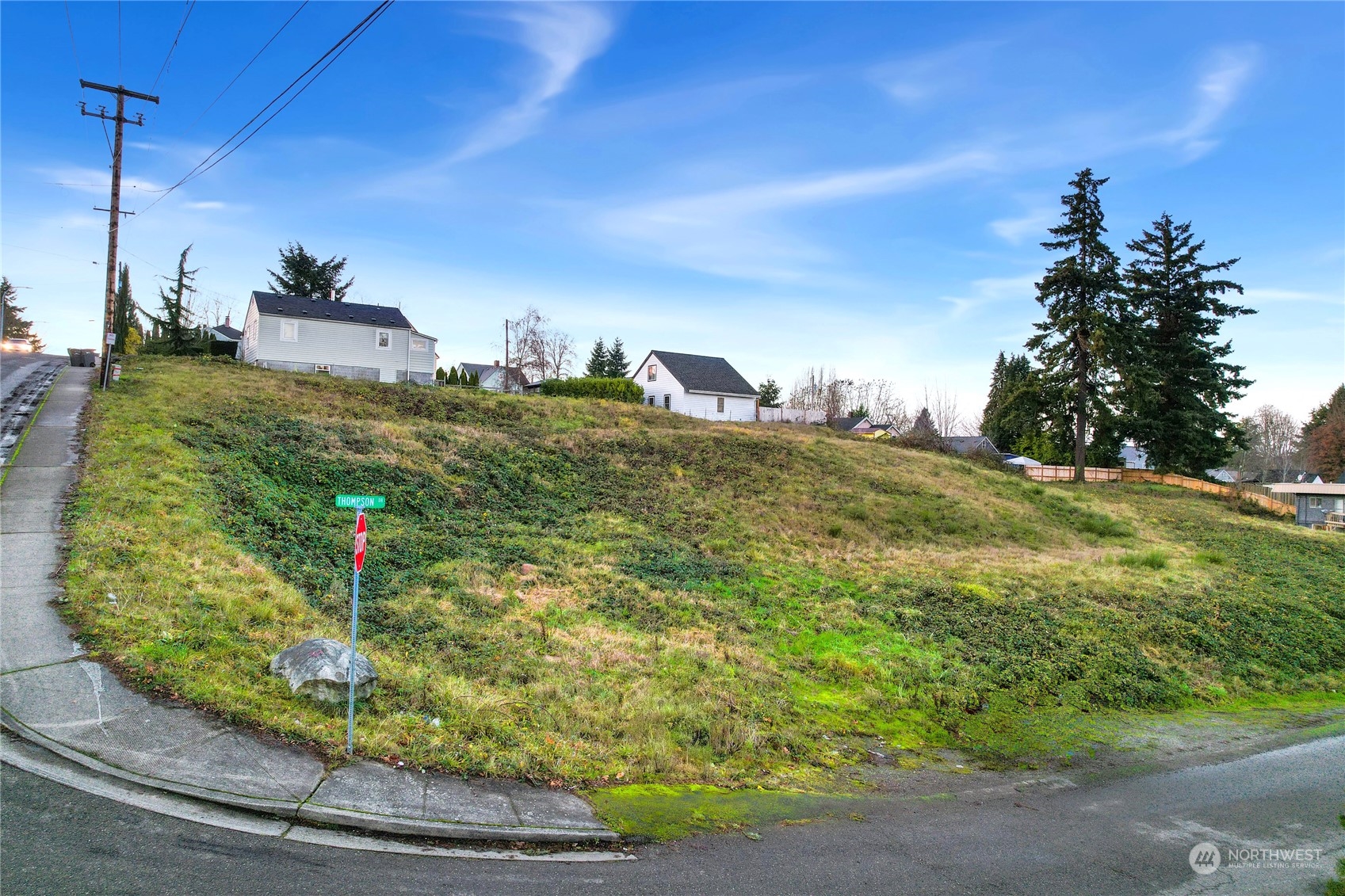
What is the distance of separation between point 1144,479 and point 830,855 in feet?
164

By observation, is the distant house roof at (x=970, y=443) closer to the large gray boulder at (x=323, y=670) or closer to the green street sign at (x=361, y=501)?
the large gray boulder at (x=323, y=670)

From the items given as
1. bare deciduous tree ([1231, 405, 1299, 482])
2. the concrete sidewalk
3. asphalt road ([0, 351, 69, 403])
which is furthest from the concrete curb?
bare deciduous tree ([1231, 405, 1299, 482])

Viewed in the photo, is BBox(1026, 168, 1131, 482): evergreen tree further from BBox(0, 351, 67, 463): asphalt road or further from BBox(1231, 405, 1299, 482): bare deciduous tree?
BBox(1231, 405, 1299, 482): bare deciduous tree

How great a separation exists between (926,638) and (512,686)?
8309 mm

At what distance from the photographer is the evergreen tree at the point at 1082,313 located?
4131 cm

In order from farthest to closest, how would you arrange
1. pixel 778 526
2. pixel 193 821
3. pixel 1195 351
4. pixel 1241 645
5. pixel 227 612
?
pixel 1195 351 → pixel 778 526 → pixel 1241 645 → pixel 227 612 → pixel 193 821

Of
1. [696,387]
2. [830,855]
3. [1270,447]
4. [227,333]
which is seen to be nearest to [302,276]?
[227,333]

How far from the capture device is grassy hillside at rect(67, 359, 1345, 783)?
8312mm

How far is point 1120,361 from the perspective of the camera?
1610 inches

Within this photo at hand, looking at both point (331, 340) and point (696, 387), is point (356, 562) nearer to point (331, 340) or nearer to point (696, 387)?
point (331, 340)

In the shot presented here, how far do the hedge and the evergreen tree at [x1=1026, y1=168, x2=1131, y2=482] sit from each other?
2712 centimetres

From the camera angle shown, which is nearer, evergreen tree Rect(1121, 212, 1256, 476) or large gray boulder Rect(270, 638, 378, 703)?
large gray boulder Rect(270, 638, 378, 703)

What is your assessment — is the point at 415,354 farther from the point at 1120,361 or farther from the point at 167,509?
the point at 1120,361

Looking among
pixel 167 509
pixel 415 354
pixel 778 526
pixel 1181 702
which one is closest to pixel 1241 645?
pixel 1181 702
